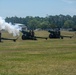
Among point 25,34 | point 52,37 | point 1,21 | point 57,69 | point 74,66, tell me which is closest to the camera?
point 57,69

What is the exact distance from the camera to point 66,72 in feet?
69.3

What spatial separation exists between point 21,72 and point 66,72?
8.96ft

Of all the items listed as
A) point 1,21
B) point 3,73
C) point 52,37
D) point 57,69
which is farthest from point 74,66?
point 52,37

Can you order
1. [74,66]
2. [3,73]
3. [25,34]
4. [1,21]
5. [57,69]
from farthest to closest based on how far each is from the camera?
1. [25,34]
2. [1,21]
3. [74,66]
4. [57,69]
5. [3,73]

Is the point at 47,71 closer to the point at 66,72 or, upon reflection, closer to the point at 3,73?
the point at 66,72

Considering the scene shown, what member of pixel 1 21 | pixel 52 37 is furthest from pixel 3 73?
pixel 52 37

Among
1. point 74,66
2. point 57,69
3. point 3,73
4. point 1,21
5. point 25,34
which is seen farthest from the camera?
A: point 25,34

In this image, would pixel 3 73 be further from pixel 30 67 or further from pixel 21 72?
pixel 30 67

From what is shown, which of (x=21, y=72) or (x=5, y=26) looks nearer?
(x=21, y=72)

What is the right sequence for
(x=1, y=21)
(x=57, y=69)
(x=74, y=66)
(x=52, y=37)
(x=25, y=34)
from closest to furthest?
1. (x=57, y=69)
2. (x=74, y=66)
3. (x=1, y=21)
4. (x=25, y=34)
5. (x=52, y=37)

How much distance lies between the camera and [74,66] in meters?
24.0

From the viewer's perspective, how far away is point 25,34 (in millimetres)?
77562

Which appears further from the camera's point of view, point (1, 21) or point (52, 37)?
point (52, 37)

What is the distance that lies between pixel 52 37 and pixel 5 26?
17090 millimetres
